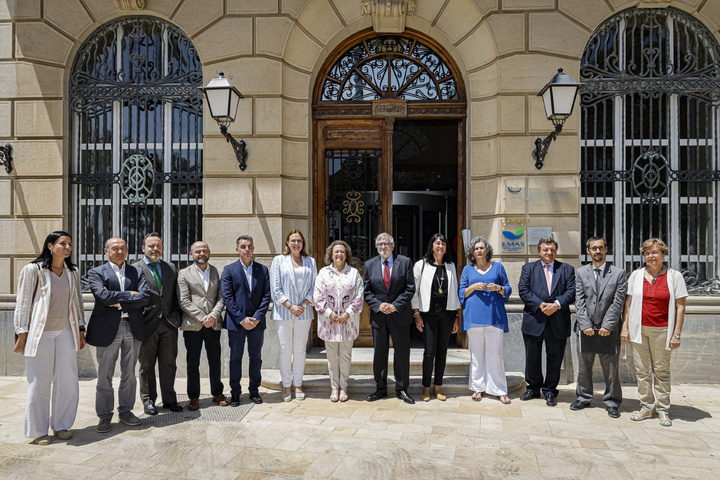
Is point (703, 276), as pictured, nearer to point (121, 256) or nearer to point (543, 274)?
point (543, 274)

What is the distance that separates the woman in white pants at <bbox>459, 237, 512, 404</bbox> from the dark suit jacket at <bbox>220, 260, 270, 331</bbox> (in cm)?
246

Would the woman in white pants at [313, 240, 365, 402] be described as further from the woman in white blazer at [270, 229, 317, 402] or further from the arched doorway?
the arched doorway

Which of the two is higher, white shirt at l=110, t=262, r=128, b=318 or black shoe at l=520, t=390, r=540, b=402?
white shirt at l=110, t=262, r=128, b=318

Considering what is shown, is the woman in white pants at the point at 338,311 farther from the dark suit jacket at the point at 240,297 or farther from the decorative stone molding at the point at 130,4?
the decorative stone molding at the point at 130,4

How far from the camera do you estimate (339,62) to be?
28.7 ft

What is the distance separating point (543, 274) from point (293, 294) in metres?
3.02

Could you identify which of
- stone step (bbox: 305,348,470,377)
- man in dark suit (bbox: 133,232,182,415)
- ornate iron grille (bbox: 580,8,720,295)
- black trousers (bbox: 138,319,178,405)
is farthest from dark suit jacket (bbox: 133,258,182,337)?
ornate iron grille (bbox: 580,8,720,295)

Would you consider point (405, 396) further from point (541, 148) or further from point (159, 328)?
point (541, 148)

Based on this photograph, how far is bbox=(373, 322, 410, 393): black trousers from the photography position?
675cm

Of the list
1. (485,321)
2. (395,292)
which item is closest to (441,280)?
(395,292)

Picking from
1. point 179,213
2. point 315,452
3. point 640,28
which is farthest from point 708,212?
point 179,213

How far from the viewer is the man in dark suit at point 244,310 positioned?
6.55 metres

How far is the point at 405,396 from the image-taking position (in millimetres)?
6711

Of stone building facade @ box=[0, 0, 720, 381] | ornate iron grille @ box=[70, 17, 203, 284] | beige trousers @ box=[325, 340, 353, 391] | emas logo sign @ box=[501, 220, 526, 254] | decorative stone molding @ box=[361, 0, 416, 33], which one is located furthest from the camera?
ornate iron grille @ box=[70, 17, 203, 284]
